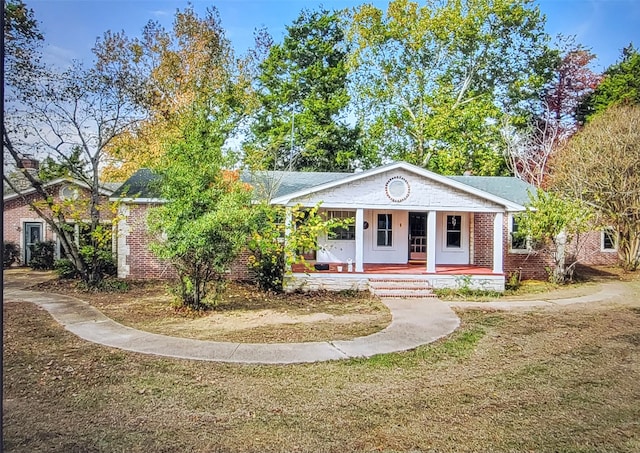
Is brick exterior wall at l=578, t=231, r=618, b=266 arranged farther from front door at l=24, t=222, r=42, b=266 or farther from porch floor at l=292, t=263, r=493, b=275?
front door at l=24, t=222, r=42, b=266

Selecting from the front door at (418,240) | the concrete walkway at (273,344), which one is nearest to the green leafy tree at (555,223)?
the front door at (418,240)

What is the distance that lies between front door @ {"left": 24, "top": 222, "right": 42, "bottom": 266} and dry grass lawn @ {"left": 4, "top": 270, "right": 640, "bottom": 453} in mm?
10892

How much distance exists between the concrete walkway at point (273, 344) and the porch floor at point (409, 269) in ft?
6.93

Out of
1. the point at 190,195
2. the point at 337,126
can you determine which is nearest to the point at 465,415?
the point at 190,195

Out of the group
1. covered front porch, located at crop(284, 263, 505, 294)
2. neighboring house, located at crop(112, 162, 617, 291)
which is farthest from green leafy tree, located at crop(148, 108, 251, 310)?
neighboring house, located at crop(112, 162, 617, 291)

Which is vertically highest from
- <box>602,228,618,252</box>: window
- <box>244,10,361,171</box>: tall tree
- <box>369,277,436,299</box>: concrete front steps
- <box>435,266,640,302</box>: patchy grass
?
<box>244,10,361,171</box>: tall tree

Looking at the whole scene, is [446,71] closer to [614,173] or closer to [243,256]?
[614,173]

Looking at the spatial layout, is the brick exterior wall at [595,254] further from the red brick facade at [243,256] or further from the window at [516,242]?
the window at [516,242]

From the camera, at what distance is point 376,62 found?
21219mm

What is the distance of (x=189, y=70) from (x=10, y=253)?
989 cm

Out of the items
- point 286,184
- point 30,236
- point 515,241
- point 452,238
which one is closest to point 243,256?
point 286,184

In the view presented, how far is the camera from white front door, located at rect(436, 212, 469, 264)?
13.3 metres

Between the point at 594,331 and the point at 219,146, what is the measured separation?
724 centimetres

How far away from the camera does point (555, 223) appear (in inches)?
468
